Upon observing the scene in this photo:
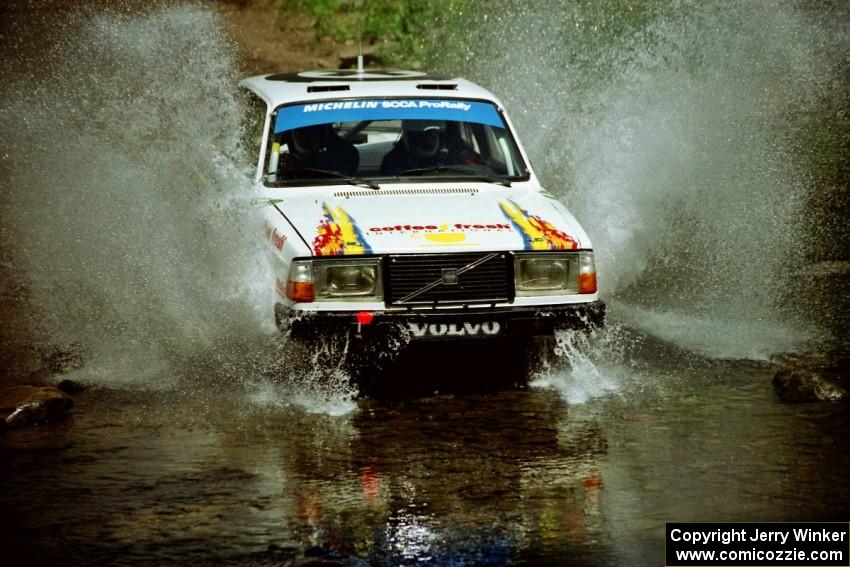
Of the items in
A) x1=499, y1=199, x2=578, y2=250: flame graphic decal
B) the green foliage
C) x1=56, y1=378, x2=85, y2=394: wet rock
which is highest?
the green foliage

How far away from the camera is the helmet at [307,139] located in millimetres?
8469

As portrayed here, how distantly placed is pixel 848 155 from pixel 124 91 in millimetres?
7634

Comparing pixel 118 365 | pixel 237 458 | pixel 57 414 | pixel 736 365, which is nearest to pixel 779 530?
pixel 237 458

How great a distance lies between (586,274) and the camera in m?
7.35

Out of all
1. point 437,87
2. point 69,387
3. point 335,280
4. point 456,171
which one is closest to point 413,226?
point 335,280

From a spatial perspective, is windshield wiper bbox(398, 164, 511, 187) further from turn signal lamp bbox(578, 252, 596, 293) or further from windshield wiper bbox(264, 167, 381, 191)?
turn signal lamp bbox(578, 252, 596, 293)

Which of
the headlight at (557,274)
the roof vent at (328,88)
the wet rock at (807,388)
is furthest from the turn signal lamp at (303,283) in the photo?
the wet rock at (807,388)

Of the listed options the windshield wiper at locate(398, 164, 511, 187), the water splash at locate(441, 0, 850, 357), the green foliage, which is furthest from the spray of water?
the green foliage

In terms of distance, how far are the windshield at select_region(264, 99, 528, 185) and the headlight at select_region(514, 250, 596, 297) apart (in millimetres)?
1202

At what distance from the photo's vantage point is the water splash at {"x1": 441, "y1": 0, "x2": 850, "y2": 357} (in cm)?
1022

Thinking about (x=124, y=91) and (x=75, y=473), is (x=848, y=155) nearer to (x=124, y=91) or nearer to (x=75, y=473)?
(x=124, y=91)

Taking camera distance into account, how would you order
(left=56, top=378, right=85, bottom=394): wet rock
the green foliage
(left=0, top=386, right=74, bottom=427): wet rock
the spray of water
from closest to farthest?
(left=0, top=386, right=74, bottom=427): wet rock → (left=56, top=378, right=85, bottom=394): wet rock → the spray of water → the green foliage

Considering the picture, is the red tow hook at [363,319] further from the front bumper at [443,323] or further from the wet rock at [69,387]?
the wet rock at [69,387]

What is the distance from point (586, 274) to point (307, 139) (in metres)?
2.20
